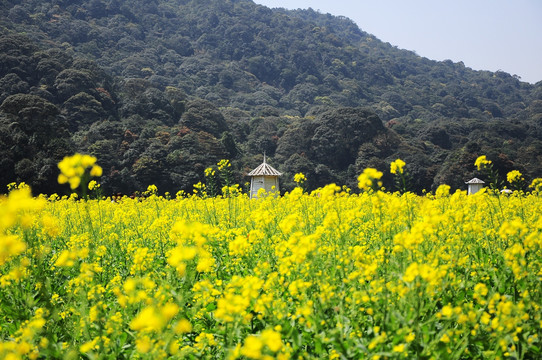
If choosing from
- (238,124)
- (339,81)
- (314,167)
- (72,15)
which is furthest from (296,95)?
(72,15)

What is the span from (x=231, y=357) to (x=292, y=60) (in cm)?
6921

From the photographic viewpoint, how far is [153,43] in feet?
196

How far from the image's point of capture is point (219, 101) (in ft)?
160

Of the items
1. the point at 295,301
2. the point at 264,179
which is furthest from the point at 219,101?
the point at 295,301

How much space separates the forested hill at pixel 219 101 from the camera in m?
23.9

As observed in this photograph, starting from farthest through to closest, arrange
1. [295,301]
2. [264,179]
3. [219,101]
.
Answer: [219,101], [264,179], [295,301]

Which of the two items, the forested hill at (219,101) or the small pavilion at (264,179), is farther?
the forested hill at (219,101)

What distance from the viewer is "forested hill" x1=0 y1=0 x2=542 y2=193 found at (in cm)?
2392

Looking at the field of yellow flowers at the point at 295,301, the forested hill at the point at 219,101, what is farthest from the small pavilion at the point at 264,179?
the field of yellow flowers at the point at 295,301

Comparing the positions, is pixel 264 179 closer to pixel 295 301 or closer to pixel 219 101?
pixel 295 301

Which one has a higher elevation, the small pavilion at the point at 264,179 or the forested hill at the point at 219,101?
the forested hill at the point at 219,101

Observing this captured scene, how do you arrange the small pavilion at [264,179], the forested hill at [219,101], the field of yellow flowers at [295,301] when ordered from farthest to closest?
1. the forested hill at [219,101]
2. the small pavilion at [264,179]
3. the field of yellow flowers at [295,301]

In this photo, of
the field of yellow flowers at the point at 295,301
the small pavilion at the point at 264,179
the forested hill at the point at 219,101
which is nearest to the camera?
the field of yellow flowers at the point at 295,301

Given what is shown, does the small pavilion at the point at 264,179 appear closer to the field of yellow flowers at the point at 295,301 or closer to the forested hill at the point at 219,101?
the forested hill at the point at 219,101
